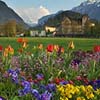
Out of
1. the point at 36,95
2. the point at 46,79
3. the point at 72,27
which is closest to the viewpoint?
the point at 36,95

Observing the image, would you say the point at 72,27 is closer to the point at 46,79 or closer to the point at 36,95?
the point at 46,79

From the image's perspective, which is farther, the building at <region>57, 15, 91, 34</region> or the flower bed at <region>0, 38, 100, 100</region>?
the building at <region>57, 15, 91, 34</region>

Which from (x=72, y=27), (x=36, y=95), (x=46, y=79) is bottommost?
(x=72, y=27)

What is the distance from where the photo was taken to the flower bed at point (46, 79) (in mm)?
5578

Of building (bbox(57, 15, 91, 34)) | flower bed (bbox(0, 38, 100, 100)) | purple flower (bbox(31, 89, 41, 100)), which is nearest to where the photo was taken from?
purple flower (bbox(31, 89, 41, 100))

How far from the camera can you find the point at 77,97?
565 centimetres

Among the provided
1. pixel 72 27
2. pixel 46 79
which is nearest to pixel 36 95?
pixel 46 79

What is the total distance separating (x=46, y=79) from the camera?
328 inches

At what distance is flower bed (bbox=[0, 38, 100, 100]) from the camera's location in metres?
5.58

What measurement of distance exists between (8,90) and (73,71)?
2550 millimetres

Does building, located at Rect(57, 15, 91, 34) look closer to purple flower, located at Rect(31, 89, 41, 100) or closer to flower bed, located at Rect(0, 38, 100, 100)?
flower bed, located at Rect(0, 38, 100, 100)

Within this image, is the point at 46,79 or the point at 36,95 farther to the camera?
the point at 46,79

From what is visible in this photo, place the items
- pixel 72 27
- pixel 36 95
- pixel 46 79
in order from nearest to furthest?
pixel 36 95
pixel 46 79
pixel 72 27

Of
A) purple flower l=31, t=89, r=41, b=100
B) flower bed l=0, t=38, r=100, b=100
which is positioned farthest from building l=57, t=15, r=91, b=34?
purple flower l=31, t=89, r=41, b=100
